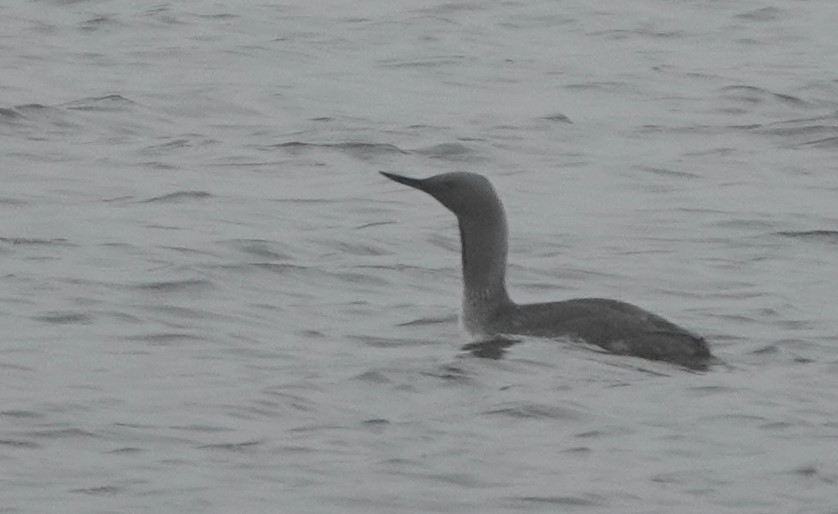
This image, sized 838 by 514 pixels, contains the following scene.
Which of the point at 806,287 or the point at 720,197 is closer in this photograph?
the point at 806,287

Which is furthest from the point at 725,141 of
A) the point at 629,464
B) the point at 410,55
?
the point at 629,464

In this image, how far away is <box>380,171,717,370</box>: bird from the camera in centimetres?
1116

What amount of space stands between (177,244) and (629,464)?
5108 mm

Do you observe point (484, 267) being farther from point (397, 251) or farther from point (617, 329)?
point (397, 251)

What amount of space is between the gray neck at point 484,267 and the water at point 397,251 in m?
0.21

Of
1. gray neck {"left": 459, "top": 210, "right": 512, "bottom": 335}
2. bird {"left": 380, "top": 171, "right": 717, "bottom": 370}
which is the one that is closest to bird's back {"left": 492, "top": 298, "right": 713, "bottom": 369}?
bird {"left": 380, "top": 171, "right": 717, "bottom": 370}

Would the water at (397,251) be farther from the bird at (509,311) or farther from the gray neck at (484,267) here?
the gray neck at (484,267)

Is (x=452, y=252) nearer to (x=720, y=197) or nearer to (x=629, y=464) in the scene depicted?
(x=720, y=197)

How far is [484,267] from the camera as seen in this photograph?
12344 millimetres

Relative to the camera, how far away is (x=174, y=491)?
902cm

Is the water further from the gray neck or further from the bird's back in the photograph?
the gray neck

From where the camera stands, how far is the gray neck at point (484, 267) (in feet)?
40.1

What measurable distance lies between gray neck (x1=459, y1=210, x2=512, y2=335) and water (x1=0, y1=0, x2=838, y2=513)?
21 cm

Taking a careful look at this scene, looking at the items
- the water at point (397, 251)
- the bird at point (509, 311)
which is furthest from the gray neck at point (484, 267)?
the water at point (397, 251)
